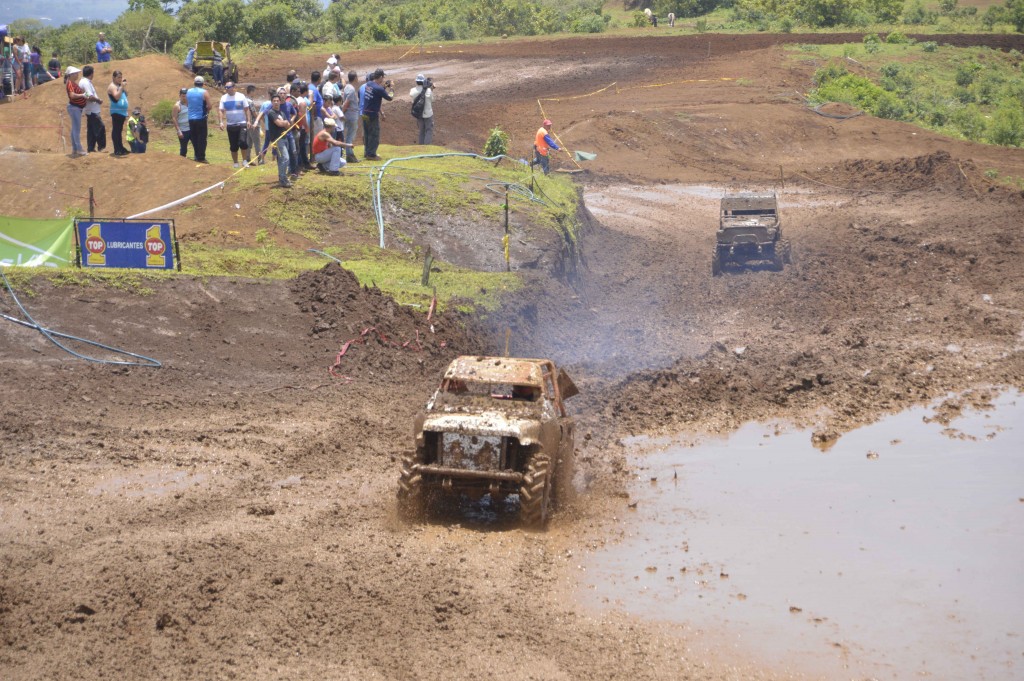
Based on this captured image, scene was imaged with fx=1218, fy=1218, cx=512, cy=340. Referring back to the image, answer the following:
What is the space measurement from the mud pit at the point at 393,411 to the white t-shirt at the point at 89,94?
4.12 ft

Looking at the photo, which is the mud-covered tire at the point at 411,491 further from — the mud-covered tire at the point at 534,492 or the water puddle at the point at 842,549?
the water puddle at the point at 842,549

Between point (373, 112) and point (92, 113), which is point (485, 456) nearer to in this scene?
point (373, 112)

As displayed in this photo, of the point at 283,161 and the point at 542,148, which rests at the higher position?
the point at 283,161

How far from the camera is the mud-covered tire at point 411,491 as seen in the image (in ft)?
43.5

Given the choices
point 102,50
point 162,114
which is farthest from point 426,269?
point 102,50

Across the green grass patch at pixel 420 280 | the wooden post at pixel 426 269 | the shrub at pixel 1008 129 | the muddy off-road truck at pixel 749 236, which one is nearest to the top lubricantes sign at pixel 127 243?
the green grass patch at pixel 420 280

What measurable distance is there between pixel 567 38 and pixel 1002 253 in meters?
38.2

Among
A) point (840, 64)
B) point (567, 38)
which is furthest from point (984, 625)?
point (567, 38)

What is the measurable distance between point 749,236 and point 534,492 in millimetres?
18277

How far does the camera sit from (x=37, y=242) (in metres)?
21.2

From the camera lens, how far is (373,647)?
1032 centimetres

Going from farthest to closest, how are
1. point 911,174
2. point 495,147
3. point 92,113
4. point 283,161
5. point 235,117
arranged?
point 911,174, point 495,147, point 92,113, point 235,117, point 283,161

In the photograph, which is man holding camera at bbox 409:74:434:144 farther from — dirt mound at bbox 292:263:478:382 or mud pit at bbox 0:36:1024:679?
dirt mound at bbox 292:263:478:382

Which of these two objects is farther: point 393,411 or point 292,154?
point 292,154
